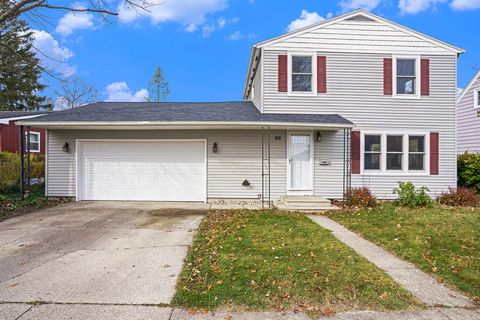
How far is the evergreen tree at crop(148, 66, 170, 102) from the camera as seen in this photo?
1142 inches

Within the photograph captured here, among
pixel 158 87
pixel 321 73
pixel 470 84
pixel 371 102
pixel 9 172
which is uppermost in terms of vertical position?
pixel 158 87

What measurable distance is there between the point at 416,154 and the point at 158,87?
2554 cm

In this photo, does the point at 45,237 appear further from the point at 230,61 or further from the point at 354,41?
the point at 230,61

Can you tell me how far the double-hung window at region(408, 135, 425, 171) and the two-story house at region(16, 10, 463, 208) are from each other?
36mm

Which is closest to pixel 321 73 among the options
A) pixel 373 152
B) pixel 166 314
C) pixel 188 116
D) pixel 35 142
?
pixel 373 152

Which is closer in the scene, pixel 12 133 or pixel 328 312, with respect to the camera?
pixel 328 312

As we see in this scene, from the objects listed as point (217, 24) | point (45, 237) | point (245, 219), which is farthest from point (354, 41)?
point (45, 237)

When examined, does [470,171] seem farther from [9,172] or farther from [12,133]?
[12,133]

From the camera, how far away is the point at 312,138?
31.6 ft

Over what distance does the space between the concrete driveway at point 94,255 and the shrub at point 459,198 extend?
8470mm

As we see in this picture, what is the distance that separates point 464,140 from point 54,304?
18394mm

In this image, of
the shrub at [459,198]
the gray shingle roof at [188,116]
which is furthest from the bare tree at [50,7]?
the shrub at [459,198]

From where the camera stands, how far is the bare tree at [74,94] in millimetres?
29078

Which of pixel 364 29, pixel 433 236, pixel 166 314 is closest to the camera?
pixel 166 314
